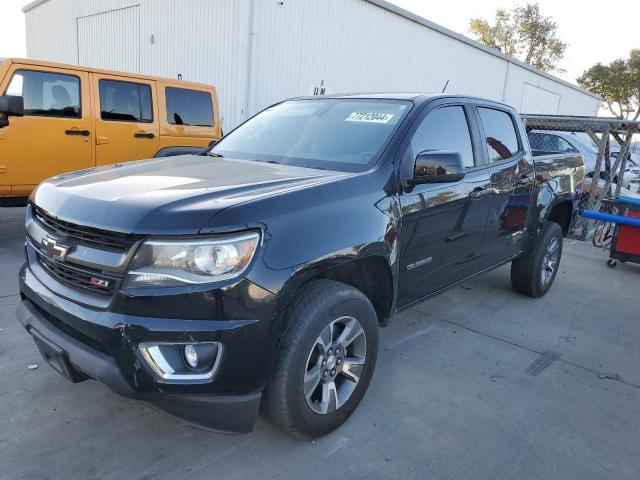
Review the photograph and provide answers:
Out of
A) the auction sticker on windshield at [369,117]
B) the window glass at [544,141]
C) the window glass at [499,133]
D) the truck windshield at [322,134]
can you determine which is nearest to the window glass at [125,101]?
the truck windshield at [322,134]

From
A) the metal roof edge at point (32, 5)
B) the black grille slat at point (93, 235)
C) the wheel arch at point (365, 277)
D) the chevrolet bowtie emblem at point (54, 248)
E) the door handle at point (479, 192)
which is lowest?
the wheel arch at point (365, 277)

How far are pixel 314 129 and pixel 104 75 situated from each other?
4147 mm

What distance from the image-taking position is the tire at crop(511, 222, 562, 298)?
5.02m

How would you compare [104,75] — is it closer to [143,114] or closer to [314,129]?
[143,114]

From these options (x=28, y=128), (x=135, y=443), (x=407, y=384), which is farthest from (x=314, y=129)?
(x=28, y=128)

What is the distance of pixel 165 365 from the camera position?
2.06 m

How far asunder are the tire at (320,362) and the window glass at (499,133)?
6.74ft

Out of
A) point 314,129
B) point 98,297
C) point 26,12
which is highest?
point 26,12

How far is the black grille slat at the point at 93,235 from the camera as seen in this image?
2066 mm

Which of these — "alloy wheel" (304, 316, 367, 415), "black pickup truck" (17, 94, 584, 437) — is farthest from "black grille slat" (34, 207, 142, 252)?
"alloy wheel" (304, 316, 367, 415)

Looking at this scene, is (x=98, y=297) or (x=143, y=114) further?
(x=143, y=114)

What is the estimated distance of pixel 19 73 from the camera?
224 inches

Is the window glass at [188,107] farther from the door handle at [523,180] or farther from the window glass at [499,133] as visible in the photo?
the door handle at [523,180]

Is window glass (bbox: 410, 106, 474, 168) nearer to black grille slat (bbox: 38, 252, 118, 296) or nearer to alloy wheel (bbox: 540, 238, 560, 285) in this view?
black grille slat (bbox: 38, 252, 118, 296)
